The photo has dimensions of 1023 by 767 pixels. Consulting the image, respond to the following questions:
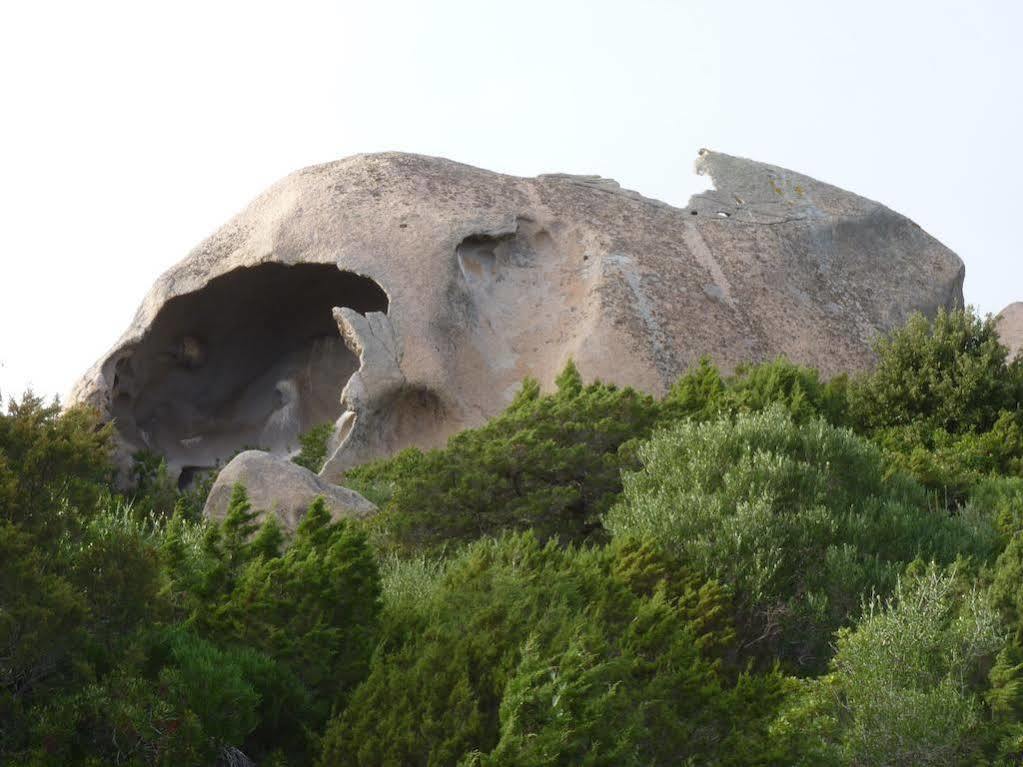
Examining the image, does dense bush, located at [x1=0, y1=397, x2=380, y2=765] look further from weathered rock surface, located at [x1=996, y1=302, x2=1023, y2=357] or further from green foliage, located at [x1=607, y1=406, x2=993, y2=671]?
weathered rock surface, located at [x1=996, y1=302, x2=1023, y2=357]

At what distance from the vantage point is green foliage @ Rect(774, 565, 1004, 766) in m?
8.91

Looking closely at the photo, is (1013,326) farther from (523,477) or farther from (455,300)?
(523,477)

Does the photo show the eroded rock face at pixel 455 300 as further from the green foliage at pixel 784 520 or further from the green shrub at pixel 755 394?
the green foliage at pixel 784 520

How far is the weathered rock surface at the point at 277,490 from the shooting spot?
1441 centimetres

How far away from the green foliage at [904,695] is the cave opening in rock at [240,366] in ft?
51.7

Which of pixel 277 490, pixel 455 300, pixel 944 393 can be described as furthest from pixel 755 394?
pixel 277 490

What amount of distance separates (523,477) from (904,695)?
257 inches

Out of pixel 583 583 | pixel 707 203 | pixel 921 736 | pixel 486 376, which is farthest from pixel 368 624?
pixel 707 203

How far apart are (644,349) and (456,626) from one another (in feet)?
45.8

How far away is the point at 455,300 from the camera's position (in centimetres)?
2273

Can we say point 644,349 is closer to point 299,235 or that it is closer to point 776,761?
point 299,235

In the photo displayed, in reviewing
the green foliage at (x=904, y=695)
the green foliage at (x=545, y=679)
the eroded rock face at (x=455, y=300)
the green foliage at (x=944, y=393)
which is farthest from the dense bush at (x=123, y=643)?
the green foliage at (x=944, y=393)

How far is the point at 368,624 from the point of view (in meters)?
9.65

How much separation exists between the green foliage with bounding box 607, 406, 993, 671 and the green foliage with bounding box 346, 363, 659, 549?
2.87 ft
